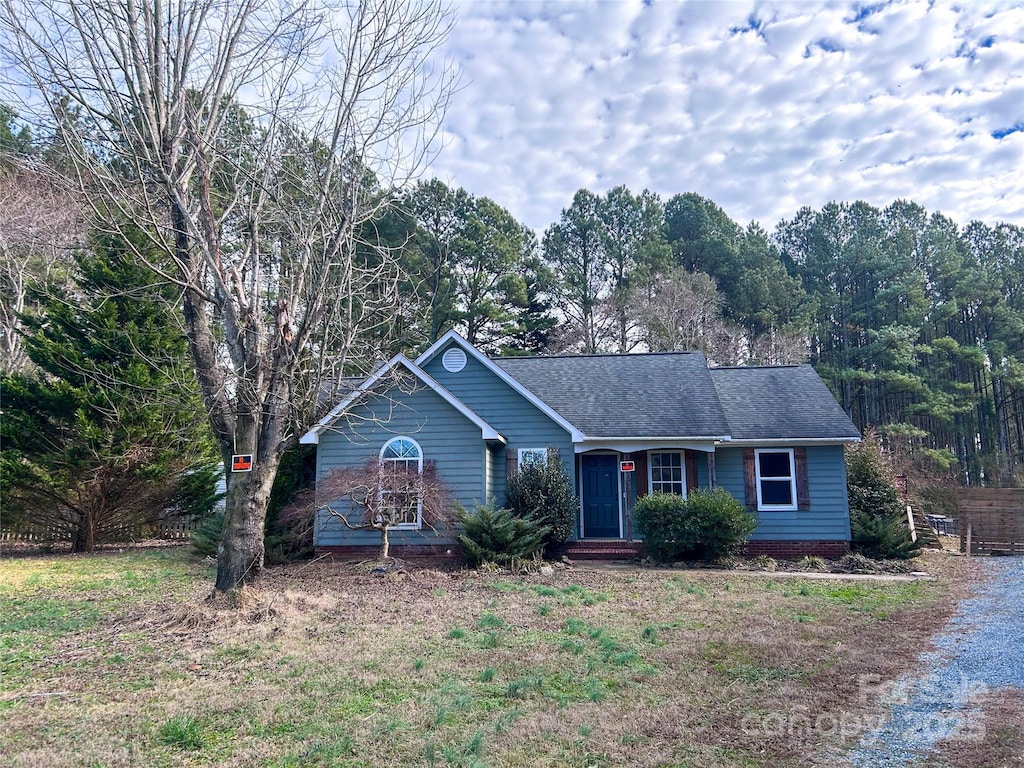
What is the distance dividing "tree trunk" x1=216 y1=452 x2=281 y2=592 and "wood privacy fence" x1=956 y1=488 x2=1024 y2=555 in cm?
1556

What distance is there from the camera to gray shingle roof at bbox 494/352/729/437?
594 inches

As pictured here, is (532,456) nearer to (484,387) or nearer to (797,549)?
(484,387)

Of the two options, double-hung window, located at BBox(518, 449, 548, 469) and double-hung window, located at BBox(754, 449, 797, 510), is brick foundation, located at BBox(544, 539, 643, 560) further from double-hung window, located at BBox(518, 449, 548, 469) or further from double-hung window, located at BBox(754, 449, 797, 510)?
double-hung window, located at BBox(754, 449, 797, 510)

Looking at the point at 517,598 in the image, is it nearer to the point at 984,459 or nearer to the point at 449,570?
the point at 449,570

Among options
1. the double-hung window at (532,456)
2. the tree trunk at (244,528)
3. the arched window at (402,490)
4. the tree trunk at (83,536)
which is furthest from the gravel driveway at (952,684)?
the tree trunk at (83,536)

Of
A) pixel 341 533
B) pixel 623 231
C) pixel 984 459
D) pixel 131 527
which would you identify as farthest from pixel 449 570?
pixel 984 459

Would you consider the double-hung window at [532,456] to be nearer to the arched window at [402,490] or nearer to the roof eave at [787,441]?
the arched window at [402,490]

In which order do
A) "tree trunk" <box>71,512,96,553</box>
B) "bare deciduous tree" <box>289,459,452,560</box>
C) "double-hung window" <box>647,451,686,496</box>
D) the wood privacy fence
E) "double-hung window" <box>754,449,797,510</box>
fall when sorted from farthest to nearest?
"tree trunk" <box>71,512,96,553</box>
the wood privacy fence
"double-hung window" <box>647,451,686,496</box>
"double-hung window" <box>754,449,797,510</box>
"bare deciduous tree" <box>289,459,452,560</box>

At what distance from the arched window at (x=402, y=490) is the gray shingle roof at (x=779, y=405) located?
23.1ft

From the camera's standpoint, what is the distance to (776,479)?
15.3 m

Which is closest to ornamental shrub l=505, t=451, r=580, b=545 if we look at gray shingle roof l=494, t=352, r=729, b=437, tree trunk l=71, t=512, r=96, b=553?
gray shingle roof l=494, t=352, r=729, b=437

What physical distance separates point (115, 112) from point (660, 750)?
833 cm

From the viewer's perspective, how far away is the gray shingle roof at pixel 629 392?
15086mm

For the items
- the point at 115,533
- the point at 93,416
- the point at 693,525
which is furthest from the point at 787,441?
the point at 115,533
